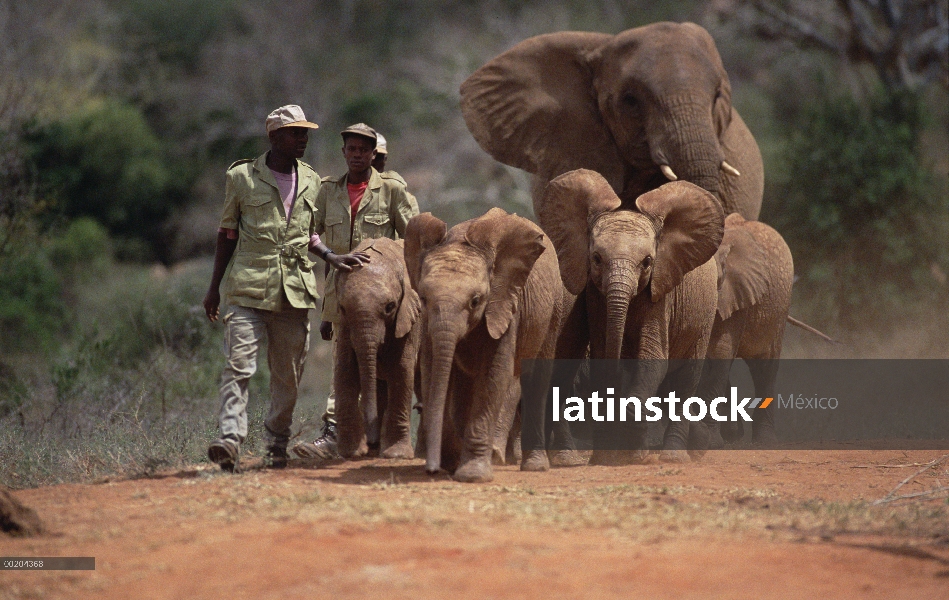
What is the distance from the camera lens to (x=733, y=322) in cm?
1091

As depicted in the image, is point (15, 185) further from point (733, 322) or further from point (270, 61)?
point (270, 61)

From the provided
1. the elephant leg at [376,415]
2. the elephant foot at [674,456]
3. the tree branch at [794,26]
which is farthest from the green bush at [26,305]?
the tree branch at [794,26]

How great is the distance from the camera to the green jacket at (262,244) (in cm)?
797

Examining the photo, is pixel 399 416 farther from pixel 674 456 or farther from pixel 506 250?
pixel 674 456

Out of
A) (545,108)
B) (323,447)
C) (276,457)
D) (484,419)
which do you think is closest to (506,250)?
(484,419)

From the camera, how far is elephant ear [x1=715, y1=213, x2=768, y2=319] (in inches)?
417

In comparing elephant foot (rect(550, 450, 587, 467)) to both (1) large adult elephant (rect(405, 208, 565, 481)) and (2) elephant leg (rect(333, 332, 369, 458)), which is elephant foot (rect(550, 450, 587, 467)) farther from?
(2) elephant leg (rect(333, 332, 369, 458))

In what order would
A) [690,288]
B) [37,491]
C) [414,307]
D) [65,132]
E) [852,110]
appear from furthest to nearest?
[65,132], [852,110], [690,288], [414,307], [37,491]

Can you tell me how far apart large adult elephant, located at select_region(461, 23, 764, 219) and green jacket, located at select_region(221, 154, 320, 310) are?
354 cm

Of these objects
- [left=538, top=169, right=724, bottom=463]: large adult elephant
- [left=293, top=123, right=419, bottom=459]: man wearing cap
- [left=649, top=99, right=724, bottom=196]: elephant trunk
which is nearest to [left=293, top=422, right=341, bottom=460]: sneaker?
[left=293, top=123, right=419, bottom=459]: man wearing cap

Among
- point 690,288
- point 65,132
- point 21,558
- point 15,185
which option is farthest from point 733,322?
point 65,132

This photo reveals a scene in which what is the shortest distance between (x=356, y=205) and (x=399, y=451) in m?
1.78

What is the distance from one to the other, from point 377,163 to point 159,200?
54.7 feet

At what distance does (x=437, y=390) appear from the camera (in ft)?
24.3
